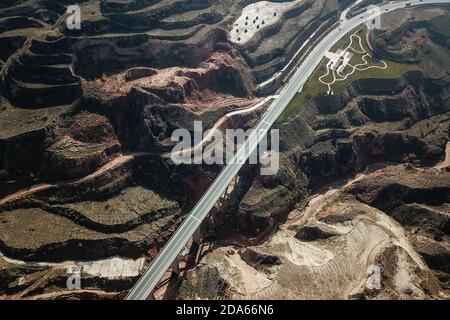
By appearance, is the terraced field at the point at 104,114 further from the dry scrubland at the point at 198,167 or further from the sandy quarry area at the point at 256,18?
the sandy quarry area at the point at 256,18

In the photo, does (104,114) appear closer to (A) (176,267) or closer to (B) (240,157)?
(B) (240,157)

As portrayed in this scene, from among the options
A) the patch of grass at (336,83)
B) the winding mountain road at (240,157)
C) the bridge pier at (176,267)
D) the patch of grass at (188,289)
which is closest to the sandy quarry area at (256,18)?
the winding mountain road at (240,157)

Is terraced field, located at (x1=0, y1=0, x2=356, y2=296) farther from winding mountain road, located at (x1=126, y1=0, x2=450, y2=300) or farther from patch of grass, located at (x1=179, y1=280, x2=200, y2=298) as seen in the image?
patch of grass, located at (x1=179, y1=280, x2=200, y2=298)

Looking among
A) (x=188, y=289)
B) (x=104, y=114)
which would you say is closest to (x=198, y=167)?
(x=104, y=114)

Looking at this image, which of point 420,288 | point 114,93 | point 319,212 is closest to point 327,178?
point 319,212

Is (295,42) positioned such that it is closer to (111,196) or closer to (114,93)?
(114,93)
